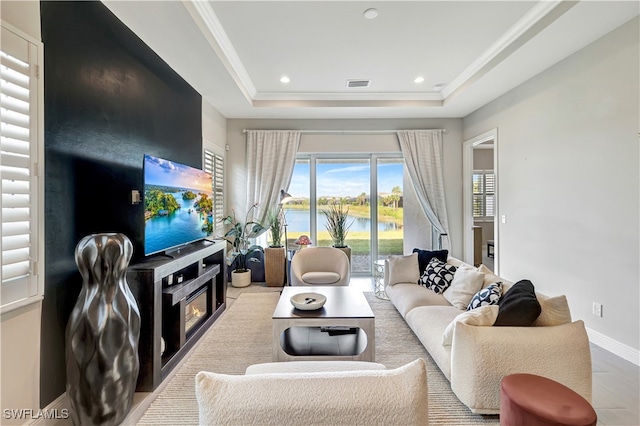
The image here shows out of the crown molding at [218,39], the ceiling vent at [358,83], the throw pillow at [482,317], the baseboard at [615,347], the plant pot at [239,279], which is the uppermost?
the ceiling vent at [358,83]

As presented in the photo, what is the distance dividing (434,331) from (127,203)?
274 cm

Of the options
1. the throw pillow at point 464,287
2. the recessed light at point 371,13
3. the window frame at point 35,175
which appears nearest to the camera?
the window frame at point 35,175

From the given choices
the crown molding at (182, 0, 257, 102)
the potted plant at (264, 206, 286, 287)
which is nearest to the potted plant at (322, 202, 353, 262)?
the potted plant at (264, 206, 286, 287)

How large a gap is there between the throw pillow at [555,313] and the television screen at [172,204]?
9.26ft

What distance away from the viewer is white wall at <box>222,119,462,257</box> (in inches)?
195

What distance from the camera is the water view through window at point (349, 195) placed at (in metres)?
5.14

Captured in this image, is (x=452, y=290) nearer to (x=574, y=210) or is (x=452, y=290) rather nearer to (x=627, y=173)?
(x=574, y=210)

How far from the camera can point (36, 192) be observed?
5.08ft

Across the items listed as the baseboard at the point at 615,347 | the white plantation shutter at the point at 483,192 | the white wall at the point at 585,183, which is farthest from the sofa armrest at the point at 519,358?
the white plantation shutter at the point at 483,192

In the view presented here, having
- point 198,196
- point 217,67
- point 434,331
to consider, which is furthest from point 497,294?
point 217,67

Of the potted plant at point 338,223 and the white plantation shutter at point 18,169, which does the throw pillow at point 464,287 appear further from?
the white plantation shutter at point 18,169

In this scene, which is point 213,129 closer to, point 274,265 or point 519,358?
point 274,265

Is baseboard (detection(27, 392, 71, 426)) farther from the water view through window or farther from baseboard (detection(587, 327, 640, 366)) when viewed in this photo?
baseboard (detection(587, 327, 640, 366))

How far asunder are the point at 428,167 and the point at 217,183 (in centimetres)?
367
